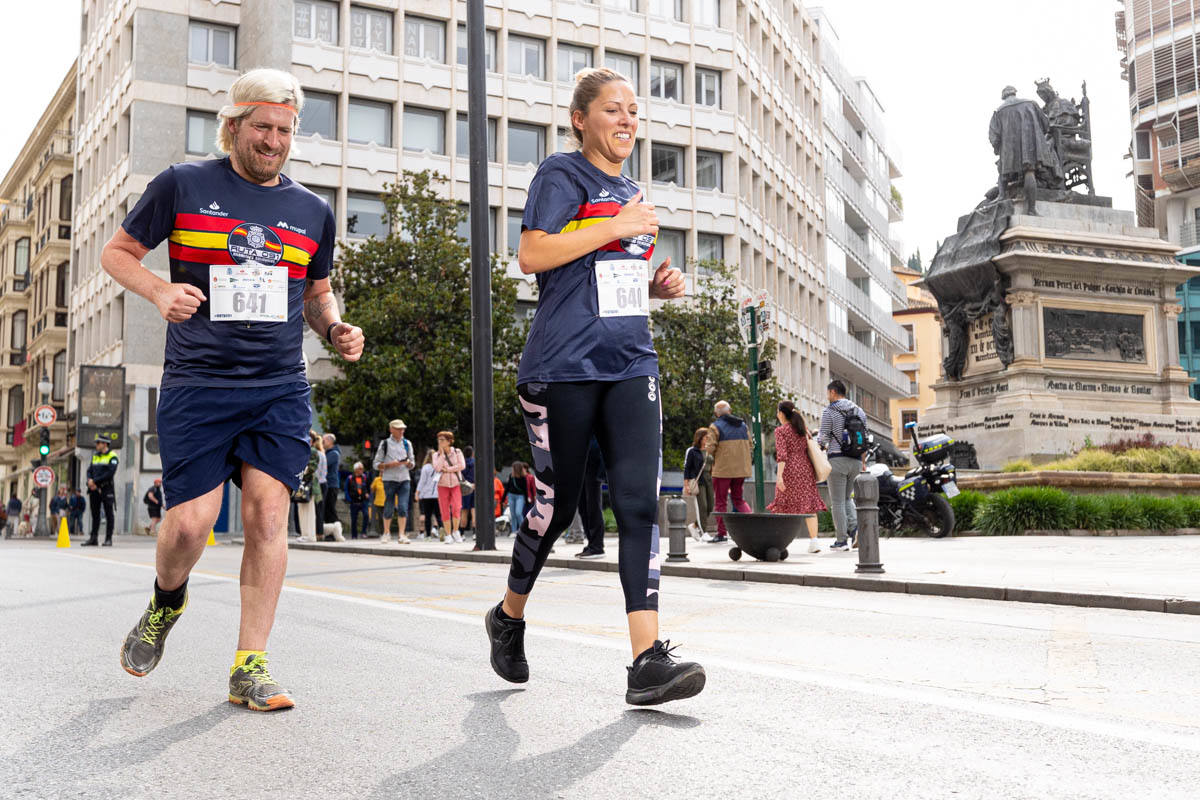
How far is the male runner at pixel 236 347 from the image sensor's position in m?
4.47

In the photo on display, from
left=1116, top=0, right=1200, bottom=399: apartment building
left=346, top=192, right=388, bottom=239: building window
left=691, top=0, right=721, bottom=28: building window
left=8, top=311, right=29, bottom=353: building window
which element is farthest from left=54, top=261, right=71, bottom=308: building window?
left=1116, top=0, right=1200, bottom=399: apartment building

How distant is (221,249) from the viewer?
4551 millimetres

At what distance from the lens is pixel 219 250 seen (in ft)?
14.9

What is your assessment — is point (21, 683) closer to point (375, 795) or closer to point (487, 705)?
point (487, 705)

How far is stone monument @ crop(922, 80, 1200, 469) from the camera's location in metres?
23.9

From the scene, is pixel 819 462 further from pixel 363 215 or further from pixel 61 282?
pixel 61 282

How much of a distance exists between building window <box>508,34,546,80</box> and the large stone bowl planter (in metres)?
36.6

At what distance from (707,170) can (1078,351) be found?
1110 inches

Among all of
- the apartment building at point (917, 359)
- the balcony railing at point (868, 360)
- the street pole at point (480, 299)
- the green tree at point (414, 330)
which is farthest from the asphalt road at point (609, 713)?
the apartment building at point (917, 359)

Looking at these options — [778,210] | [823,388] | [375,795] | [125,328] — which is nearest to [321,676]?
[375,795]

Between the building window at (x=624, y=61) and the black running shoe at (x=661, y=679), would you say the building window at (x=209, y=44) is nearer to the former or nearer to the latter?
the building window at (x=624, y=61)

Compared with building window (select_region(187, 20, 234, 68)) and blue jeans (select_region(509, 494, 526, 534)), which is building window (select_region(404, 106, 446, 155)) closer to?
building window (select_region(187, 20, 234, 68))

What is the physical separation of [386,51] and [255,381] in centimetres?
4284

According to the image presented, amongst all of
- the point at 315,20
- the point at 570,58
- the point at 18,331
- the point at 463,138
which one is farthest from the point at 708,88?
the point at 18,331
